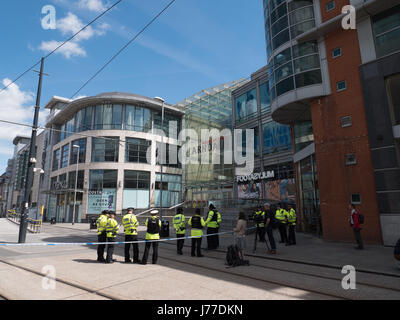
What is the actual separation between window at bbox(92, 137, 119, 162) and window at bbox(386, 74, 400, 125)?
3152cm

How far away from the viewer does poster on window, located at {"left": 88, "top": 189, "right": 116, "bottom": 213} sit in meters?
34.4

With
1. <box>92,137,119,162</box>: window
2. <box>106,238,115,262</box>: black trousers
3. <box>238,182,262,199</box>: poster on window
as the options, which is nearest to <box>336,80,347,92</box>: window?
<box>106,238,115,262</box>: black trousers

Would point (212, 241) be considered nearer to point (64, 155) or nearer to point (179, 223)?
point (179, 223)

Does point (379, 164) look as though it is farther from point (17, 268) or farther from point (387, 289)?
point (17, 268)

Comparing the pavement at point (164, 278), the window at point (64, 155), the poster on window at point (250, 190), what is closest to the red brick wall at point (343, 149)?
the pavement at point (164, 278)

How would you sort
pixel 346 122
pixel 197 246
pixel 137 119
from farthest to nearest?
pixel 137 119
pixel 346 122
pixel 197 246

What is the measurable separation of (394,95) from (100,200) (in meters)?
33.2

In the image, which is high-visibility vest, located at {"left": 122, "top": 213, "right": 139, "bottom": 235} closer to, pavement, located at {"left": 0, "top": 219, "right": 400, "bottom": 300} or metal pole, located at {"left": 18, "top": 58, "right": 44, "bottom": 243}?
pavement, located at {"left": 0, "top": 219, "right": 400, "bottom": 300}

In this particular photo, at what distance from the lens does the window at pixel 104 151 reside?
3594cm

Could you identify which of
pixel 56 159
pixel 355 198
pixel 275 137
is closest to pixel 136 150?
pixel 56 159

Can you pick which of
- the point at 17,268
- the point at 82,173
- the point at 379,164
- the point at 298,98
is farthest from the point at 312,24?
the point at 82,173

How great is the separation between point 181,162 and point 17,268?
115 feet

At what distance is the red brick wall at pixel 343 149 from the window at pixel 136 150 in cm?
2756

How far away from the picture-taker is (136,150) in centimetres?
3722
